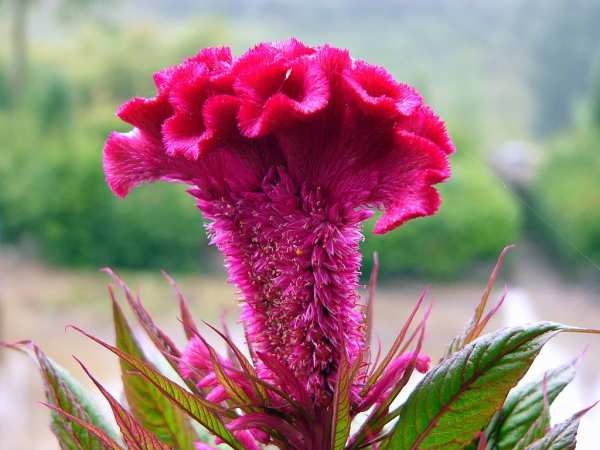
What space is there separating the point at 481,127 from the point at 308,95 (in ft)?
28.0

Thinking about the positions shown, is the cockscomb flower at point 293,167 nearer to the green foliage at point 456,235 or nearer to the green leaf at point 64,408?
the green leaf at point 64,408

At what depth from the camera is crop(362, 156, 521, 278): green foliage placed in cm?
620

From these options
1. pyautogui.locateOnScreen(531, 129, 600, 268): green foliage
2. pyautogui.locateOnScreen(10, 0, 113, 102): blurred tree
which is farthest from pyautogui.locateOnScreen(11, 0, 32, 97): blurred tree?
pyautogui.locateOnScreen(531, 129, 600, 268): green foliage

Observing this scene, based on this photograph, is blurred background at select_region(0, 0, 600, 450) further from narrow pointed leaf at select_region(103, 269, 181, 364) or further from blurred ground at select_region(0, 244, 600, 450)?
narrow pointed leaf at select_region(103, 269, 181, 364)

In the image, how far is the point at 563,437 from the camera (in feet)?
1.34

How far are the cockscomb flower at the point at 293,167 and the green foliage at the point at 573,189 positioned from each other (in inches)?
197

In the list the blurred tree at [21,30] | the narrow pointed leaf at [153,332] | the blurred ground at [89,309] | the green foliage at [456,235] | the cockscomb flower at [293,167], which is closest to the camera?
the cockscomb flower at [293,167]

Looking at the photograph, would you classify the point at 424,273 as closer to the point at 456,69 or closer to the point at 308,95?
the point at 456,69

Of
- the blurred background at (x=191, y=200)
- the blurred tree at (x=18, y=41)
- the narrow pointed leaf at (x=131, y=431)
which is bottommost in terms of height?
the narrow pointed leaf at (x=131, y=431)

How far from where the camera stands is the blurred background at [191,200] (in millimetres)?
6027

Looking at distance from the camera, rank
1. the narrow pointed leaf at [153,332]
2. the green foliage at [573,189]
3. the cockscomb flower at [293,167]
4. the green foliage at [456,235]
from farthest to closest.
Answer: the green foliage at [456,235] < the green foliage at [573,189] < the narrow pointed leaf at [153,332] < the cockscomb flower at [293,167]

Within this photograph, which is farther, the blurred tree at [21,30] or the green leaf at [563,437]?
the blurred tree at [21,30]

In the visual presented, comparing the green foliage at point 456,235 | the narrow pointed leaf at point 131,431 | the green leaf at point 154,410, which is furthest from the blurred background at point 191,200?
the narrow pointed leaf at point 131,431

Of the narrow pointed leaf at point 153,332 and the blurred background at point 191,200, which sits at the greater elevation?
the blurred background at point 191,200
